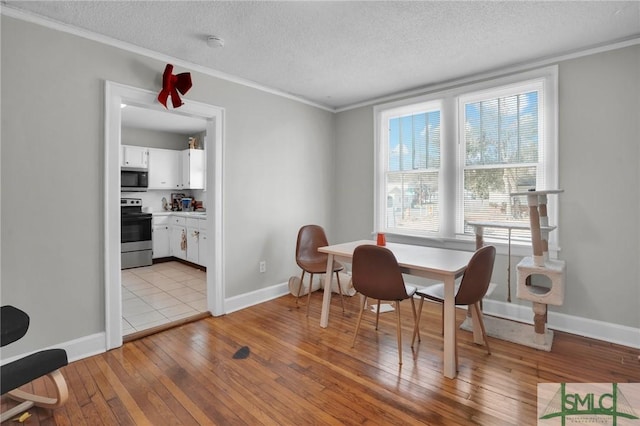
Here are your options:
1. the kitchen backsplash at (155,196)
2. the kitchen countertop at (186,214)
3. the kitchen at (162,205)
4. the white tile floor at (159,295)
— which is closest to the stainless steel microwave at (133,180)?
the kitchen at (162,205)

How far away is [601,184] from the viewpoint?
2686 millimetres

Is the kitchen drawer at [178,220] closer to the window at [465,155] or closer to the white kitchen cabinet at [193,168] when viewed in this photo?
the white kitchen cabinet at [193,168]

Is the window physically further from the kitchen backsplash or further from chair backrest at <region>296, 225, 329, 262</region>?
the kitchen backsplash

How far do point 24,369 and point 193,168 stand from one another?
15.3ft

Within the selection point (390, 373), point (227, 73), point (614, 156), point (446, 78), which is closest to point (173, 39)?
point (227, 73)

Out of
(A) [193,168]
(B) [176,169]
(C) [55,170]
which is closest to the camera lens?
(C) [55,170]

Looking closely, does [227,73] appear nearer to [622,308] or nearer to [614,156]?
[614,156]

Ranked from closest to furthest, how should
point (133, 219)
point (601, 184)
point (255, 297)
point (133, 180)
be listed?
point (601, 184) → point (255, 297) → point (133, 219) → point (133, 180)

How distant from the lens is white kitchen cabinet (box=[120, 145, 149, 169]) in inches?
214

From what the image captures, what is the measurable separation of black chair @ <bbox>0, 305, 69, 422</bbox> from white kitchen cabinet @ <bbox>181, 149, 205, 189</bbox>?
13.8 feet

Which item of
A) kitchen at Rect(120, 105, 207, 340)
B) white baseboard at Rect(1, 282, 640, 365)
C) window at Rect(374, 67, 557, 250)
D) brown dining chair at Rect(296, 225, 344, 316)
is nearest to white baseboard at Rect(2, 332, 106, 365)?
white baseboard at Rect(1, 282, 640, 365)

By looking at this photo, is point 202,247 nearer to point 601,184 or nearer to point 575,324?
point 575,324

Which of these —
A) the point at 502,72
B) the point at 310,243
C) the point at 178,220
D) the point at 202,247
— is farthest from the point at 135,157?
the point at 502,72

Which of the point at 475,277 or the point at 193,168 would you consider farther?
the point at 193,168
